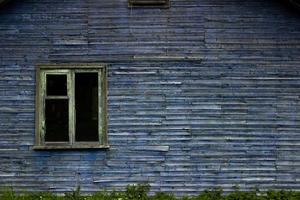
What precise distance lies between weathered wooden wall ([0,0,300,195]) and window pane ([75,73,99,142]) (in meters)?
0.34

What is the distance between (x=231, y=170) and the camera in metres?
11.7

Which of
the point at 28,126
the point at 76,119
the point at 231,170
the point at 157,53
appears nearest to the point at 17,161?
the point at 28,126

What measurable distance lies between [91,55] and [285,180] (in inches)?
193

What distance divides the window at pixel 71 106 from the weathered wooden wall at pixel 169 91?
0.63ft

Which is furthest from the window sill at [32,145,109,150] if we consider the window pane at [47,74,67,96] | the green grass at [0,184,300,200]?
the window pane at [47,74,67,96]

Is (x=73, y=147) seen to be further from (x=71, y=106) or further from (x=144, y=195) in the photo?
(x=144, y=195)

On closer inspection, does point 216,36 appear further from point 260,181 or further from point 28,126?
point 28,126

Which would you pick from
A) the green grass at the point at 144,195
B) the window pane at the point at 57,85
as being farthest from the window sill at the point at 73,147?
the window pane at the point at 57,85

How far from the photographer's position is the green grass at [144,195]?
11.3 meters

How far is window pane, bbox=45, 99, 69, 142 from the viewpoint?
11820 millimetres

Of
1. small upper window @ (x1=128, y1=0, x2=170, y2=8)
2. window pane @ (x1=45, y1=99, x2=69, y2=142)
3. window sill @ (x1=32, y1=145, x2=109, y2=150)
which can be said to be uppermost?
small upper window @ (x1=128, y1=0, x2=170, y2=8)

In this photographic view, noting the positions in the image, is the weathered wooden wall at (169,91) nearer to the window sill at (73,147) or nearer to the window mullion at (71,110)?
the window sill at (73,147)

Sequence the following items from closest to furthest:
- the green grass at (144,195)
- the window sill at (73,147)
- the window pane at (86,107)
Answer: the green grass at (144,195)
the window sill at (73,147)
the window pane at (86,107)

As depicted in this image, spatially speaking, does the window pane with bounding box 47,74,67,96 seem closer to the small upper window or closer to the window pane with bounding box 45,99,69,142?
the window pane with bounding box 45,99,69,142
